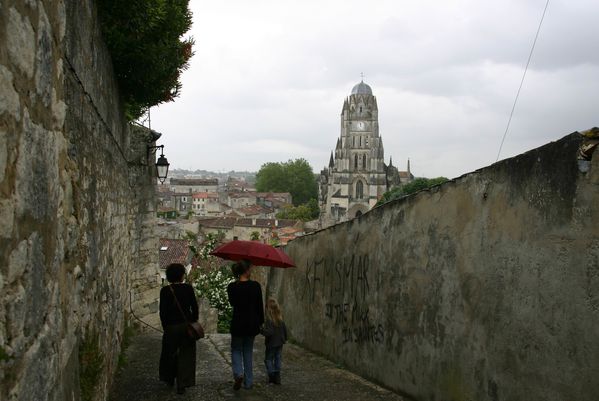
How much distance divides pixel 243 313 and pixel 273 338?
0.74m

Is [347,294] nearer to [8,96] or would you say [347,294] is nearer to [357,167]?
[8,96]

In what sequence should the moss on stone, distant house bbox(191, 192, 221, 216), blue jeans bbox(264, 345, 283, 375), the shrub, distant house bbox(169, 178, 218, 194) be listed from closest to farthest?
the moss on stone, blue jeans bbox(264, 345, 283, 375), the shrub, distant house bbox(191, 192, 221, 216), distant house bbox(169, 178, 218, 194)

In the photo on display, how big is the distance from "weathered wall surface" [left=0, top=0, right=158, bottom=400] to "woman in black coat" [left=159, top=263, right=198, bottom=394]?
2.17ft

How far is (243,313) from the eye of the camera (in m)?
6.00

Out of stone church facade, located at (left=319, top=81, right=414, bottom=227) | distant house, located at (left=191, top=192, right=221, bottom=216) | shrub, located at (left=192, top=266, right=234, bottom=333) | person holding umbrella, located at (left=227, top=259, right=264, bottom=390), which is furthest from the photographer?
distant house, located at (left=191, top=192, right=221, bottom=216)

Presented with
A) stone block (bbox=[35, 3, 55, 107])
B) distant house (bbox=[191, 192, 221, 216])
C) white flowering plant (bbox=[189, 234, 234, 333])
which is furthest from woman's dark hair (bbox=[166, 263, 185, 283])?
distant house (bbox=[191, 192, 221, 216])

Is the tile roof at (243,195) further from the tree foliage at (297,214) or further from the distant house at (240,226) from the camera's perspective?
the distant house at (240,226)

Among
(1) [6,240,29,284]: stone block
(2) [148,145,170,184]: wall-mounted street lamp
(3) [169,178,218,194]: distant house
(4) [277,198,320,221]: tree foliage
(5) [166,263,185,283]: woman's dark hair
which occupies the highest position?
(3) [169,178,218,194]: distant house

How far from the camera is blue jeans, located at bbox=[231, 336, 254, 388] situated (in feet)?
20.0

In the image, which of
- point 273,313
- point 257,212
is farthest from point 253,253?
point 257,212

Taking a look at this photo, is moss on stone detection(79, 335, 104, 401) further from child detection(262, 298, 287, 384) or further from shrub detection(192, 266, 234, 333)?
shrub detection(192, 266, 234, 333)

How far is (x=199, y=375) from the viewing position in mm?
7121

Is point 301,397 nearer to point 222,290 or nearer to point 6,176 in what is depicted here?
point 6,176

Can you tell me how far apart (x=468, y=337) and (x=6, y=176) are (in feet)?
13.5
